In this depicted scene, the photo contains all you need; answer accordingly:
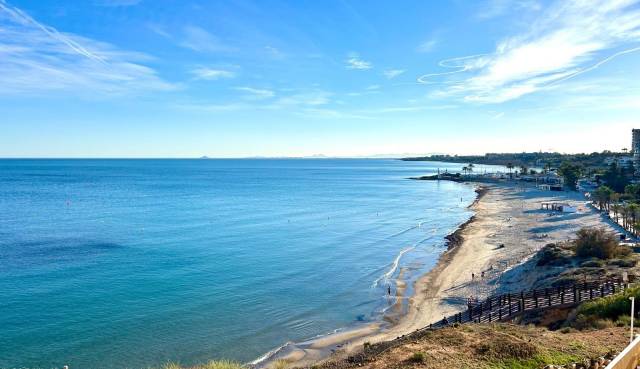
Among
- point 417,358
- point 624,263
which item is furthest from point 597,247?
point 417,358

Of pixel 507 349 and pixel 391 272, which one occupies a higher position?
pixel 507 349

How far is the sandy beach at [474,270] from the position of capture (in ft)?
82.2

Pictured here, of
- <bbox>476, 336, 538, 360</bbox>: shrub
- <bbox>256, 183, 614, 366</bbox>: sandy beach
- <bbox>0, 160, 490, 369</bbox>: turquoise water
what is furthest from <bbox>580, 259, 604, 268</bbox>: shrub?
<bbox>476, 336, 538, 360</bbox>: shrub

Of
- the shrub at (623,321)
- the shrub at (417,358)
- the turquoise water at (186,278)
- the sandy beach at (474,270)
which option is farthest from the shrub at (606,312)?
the turquoise water at (186,278)

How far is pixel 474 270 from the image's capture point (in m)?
39.7

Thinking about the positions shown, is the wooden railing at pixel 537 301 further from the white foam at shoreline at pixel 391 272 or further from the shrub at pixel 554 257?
the white foam at shoreline at pixel 391 272

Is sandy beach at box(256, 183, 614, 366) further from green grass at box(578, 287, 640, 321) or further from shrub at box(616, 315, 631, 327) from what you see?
shrub at box(616, 315, 631, 327)

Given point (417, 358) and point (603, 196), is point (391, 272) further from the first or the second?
point (603, 196)

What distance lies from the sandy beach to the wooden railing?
3875 mm

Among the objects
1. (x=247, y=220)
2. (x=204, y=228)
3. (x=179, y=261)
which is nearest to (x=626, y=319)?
(x=179, y=261)

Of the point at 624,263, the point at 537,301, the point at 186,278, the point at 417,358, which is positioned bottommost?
the point at 186,278

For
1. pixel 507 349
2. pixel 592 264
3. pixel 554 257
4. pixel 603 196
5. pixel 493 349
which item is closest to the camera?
pixel 507 349

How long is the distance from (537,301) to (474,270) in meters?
16.8

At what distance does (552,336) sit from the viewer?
15.4m
